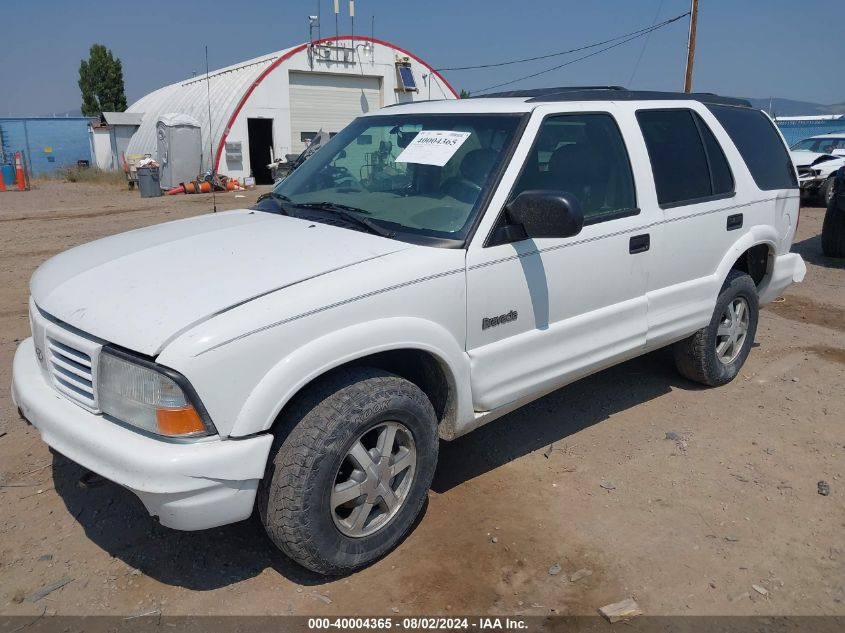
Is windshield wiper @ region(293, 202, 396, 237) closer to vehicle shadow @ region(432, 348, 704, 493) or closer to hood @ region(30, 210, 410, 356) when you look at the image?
hood @ region(30, 210, 410, 356)

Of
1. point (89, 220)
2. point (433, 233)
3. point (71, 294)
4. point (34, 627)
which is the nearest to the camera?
point (34, 627)

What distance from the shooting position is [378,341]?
2869mm

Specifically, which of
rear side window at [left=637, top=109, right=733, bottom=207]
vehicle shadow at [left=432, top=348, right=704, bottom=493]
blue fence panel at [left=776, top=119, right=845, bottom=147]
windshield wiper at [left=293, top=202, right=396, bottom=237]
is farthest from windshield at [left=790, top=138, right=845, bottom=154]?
blue fence panel at [left=776, top=119, right=845, bottom=147]

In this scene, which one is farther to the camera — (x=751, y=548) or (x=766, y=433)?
(x=766, y=433)

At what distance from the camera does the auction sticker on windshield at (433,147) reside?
3.56 m

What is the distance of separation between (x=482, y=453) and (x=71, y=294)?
2405 mm

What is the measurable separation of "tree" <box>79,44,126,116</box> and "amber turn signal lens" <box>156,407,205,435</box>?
164ft

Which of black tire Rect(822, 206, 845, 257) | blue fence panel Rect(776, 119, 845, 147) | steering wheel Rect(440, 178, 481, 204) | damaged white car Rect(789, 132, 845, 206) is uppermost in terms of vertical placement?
blue fence panel Rect(776, 119, 845, 147)

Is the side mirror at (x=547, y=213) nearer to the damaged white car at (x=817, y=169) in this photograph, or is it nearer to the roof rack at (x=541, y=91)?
the roof rack at (x=541, y=91)

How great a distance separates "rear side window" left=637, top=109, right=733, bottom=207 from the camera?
4.21 meters

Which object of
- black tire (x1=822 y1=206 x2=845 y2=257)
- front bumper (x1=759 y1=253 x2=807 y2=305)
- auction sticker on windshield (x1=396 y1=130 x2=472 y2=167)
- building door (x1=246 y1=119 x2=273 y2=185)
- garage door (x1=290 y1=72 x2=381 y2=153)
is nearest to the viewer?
auction sticker on windshield (x1=396 y1=130 x2=472 y2=167)

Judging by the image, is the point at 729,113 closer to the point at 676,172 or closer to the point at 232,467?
the point at 676,172

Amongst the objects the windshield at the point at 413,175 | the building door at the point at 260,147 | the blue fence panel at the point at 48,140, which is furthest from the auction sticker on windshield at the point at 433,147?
the blue fence panel at the point at 48,140

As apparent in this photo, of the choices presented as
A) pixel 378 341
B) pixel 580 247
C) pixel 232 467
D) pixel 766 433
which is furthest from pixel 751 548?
pixel 232 467
